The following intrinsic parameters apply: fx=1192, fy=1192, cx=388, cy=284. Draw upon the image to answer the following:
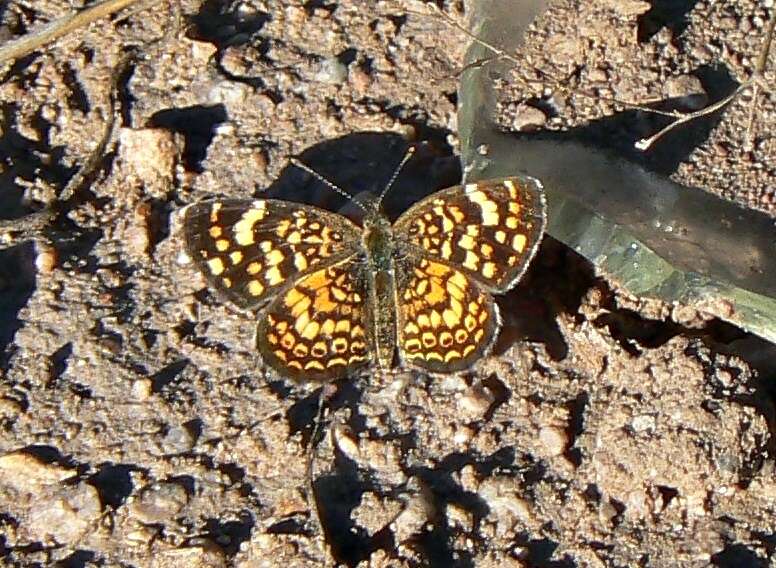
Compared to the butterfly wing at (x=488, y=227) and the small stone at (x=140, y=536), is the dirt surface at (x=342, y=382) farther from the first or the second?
the butterfly wing at (x=488, y=227)

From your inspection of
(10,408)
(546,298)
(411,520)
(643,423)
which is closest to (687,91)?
(546,298)

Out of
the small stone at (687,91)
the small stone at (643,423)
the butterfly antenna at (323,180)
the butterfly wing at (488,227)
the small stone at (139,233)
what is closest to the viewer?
the butterfly wing at (488,227)

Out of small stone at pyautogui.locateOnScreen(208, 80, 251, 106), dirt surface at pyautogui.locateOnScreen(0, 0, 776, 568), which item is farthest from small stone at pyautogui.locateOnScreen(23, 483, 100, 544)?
small stone at pyautogui.locateOnScreen(208, 80, 251, 106)

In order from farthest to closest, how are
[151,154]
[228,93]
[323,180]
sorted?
[228,93] → [151,154] → [323,180]

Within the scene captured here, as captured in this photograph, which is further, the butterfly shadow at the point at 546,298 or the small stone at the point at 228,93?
the small stone at the point at 228,93

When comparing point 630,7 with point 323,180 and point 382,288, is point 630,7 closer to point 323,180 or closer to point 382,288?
point 323,180

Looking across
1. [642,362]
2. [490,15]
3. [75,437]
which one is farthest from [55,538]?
[490,15]

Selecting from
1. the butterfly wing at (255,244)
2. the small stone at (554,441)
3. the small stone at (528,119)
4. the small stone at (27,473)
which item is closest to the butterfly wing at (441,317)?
the butterfly wing at (255,244)

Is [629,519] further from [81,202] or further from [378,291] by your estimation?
[81,202]

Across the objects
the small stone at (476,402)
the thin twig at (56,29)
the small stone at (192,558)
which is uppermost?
the thin twig at (56,29)
